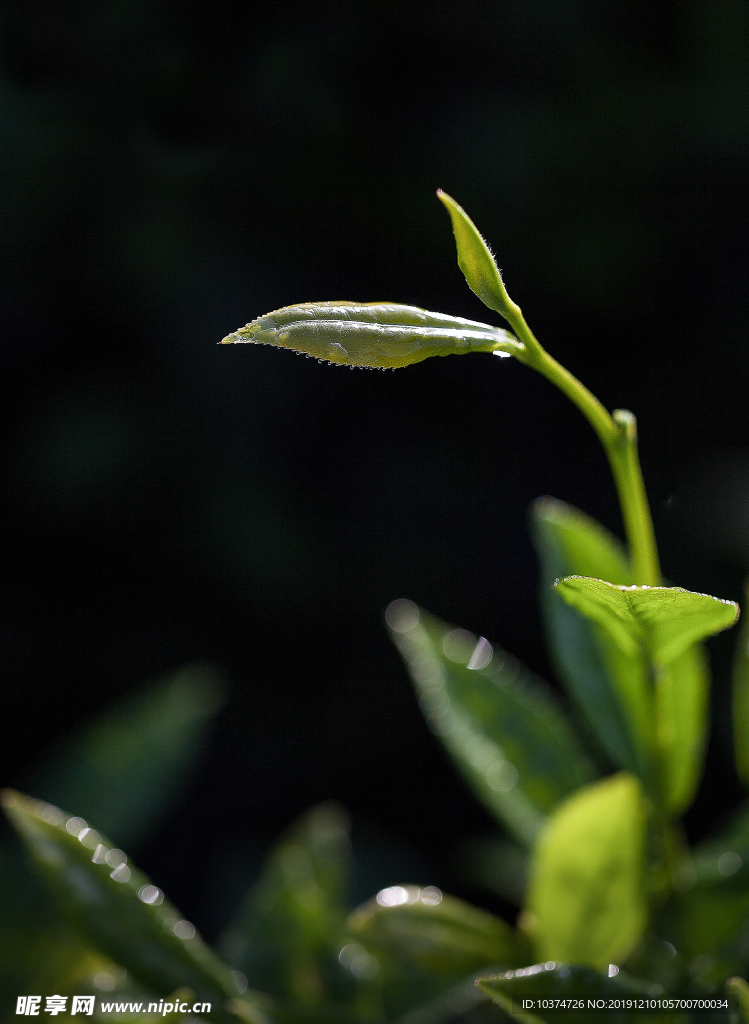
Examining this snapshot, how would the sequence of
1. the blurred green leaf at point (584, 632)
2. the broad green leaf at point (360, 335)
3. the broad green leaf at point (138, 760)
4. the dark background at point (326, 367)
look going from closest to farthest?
the broad green leaf at point (360, 335) → the blurred green leaf at point (584, 632) → the broad green leaf at point (138, 760) → the dark background at point (326, 367)

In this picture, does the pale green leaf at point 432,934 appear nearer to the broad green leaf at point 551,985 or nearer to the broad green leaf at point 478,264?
the broad green leaf at point 551,985

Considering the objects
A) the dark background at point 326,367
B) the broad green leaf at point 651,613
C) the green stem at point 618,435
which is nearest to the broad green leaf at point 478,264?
the green stem at point 618,435

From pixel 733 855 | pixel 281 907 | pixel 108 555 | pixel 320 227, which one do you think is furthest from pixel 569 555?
pixel 108 555

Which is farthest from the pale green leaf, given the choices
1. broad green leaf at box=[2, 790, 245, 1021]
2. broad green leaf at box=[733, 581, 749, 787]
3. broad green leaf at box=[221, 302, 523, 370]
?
broad green leaf at box=[221, 302, 523, 370]

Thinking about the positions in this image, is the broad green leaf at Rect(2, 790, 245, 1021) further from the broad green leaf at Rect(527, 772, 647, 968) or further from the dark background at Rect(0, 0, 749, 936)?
the dark background at Rect(0, 0, 749, 936)

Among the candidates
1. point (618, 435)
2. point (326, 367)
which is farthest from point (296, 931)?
point (326, 367)
